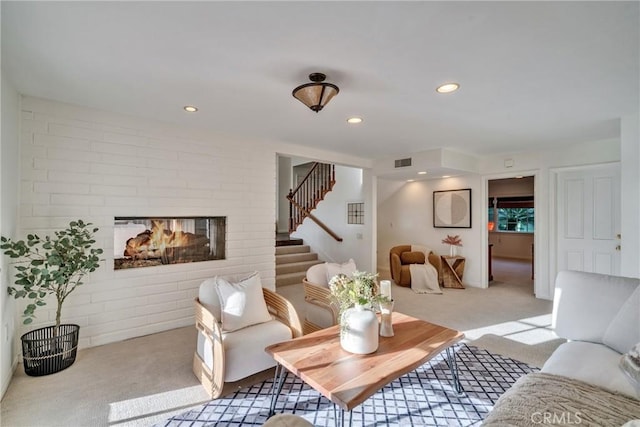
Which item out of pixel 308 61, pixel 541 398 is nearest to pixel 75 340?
pixel 308 61

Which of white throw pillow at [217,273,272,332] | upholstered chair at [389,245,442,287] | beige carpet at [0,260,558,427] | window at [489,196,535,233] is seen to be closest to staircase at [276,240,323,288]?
beige carpet at [0,260,558,427]

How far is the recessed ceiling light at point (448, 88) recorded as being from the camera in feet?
8.01

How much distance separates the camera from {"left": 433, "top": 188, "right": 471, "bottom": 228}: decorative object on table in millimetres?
5828

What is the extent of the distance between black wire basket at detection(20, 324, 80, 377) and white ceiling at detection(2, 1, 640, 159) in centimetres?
218

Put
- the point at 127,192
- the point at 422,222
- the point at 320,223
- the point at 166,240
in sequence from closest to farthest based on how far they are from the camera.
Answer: the point at 127,192 → the point at 166,240 → the point at 422,222 → the point at 320,223

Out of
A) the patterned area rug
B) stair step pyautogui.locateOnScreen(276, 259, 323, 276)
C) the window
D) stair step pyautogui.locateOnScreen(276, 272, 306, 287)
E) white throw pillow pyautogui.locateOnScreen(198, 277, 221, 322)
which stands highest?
the window

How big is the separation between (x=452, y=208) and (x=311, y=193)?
3.55 metres

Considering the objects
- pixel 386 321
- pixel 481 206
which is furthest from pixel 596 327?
Answer: pixel 481 206

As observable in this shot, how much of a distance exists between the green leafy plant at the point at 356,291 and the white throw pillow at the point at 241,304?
2.67 ft

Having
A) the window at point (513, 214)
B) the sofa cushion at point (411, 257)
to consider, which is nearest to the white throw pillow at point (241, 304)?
the sofa cushion at point (411, 257)

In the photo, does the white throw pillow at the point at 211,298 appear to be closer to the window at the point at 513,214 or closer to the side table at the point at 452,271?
the side table at the point at 452,271

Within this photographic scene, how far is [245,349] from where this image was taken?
2.24 m

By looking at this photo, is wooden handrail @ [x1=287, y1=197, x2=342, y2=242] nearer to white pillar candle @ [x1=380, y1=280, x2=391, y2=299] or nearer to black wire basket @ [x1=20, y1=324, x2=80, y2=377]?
white pillar candle @ [x1=380, y1=280, x2=391, y2=299]

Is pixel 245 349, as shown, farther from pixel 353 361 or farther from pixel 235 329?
pixel 353 361
